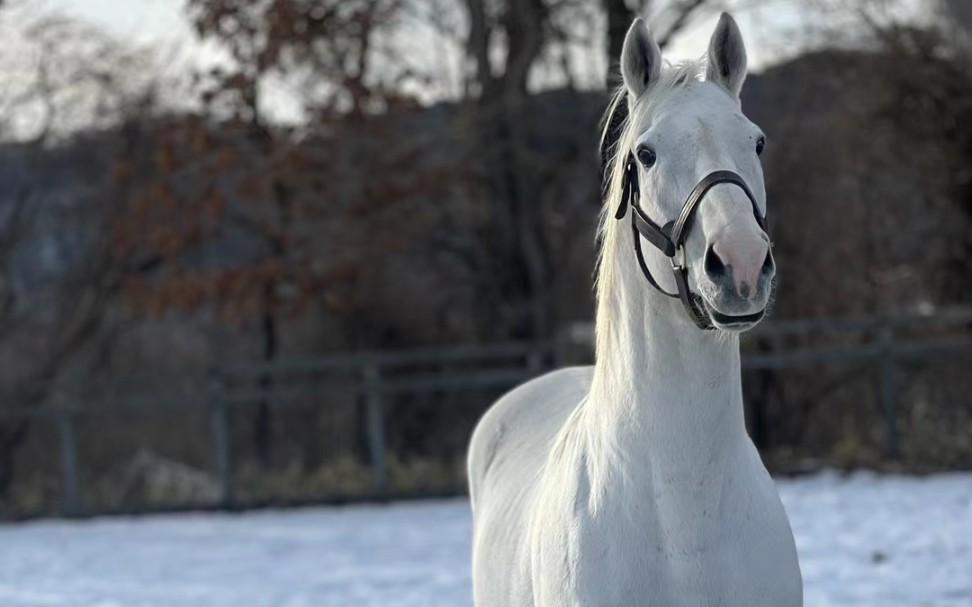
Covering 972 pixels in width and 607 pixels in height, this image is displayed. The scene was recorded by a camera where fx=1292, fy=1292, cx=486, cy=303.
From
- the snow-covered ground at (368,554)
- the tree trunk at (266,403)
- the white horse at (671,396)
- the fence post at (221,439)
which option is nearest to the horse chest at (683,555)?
the white horse at (671,396)

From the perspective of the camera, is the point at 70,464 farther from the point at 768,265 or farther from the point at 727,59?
the point at 768,265

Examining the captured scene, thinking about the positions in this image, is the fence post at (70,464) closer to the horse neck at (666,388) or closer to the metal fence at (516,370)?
the metal fence at (516,370)

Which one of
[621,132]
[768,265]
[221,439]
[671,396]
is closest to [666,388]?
[671,396]

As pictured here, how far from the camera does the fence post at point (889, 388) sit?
9891 millimetres

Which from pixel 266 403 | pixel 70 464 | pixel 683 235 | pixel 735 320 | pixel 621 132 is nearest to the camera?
pixel 735 320

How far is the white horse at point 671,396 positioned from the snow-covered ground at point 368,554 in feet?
9.76

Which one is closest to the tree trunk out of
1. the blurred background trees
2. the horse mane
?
the blurred background trees

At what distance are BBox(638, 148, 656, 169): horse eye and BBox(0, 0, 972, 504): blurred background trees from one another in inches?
309

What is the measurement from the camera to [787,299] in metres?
11.1

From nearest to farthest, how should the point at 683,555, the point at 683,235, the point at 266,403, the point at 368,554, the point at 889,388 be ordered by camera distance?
the point at 683,235 → the point at 683,555 → the point at 368,554 → the point at 889,388 → the point at 266,403

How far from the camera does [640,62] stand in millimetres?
2740

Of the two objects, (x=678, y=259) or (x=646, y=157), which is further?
(x=646, y=157)

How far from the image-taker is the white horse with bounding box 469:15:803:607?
2.48 m

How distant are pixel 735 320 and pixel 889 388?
813 cm
